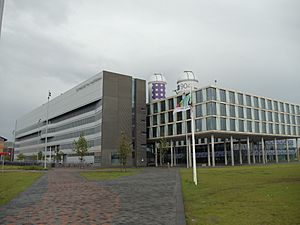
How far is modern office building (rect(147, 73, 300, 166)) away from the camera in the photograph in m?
65.9

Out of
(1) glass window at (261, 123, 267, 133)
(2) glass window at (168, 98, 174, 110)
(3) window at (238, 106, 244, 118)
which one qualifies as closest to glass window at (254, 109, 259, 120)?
(1) glass window at (261, 123, 267, 133)

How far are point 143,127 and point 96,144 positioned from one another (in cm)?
1431

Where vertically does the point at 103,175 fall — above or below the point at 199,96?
below

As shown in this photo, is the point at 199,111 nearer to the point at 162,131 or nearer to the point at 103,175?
the point at 162,131

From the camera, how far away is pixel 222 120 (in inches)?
2606

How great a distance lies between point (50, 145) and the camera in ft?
378

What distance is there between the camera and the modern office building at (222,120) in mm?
65938

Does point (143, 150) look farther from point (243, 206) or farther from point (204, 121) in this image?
point (243, 206)

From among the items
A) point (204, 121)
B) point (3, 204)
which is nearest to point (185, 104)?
point (3, 204)

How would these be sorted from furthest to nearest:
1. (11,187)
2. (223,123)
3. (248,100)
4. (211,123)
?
1. (248,100)
2. (223,123)
3. (211,123)
4. (11,187)

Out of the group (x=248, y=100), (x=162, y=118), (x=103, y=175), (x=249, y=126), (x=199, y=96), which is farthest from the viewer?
(x=162, y=118)

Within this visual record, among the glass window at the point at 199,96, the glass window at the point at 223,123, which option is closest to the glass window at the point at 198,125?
the glass window at the point at 199,96

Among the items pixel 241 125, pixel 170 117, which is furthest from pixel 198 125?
pixel 170 117

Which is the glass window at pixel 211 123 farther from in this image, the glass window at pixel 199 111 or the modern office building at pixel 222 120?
the glass window at pixel 199 111
